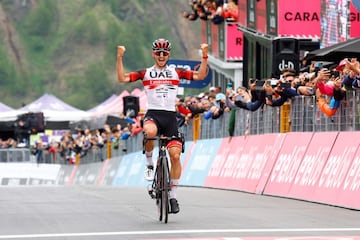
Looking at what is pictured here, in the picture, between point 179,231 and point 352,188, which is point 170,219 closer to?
point 179,231

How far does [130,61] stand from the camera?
507 feet

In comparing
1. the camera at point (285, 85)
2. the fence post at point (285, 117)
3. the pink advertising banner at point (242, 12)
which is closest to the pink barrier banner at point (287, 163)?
the fence post at point (285, 117)

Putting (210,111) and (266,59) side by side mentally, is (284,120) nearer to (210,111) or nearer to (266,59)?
(210,111)

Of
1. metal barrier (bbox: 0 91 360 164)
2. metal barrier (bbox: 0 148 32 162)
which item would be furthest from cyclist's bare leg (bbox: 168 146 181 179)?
metal barrier (bbox: 0 148 32 162)

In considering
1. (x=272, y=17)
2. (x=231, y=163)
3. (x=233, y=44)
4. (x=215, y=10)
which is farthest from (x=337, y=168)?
(x=215, y=10)

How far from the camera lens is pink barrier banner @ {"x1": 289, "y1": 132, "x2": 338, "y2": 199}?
19266 millimetres

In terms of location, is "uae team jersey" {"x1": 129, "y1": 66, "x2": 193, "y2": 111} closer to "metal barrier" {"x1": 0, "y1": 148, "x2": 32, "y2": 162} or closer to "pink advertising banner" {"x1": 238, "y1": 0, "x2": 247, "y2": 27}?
"pink advertising banner" {"x1": 238, "y1": 0, "x2": 247, "y2": 27}

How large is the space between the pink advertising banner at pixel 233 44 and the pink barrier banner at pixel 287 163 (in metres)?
28.5

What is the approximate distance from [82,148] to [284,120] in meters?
29.3

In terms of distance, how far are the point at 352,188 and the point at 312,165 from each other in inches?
97.1

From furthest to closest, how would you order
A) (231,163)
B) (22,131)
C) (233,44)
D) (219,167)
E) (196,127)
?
1. (22,131)
2. (233,44)
3. (196,127)
4. (219,167)
5. (231,163)

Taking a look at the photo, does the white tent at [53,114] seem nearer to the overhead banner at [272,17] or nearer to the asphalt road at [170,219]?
the overhead banner at [272,17]

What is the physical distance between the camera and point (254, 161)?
2353 centimetres

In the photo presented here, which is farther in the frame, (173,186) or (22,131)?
(22,131)
